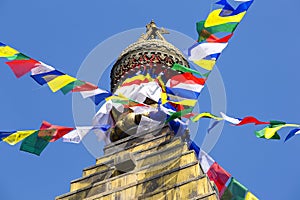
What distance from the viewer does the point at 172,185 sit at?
1270cm

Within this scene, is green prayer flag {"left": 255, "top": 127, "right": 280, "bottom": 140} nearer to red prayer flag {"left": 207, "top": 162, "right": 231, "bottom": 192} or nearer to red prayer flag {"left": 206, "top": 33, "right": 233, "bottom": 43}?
red prayer flag {"left": 207, "top": 162, "right": 231, "bottom": 192}

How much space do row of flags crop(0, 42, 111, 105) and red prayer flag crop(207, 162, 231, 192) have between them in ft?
11.6

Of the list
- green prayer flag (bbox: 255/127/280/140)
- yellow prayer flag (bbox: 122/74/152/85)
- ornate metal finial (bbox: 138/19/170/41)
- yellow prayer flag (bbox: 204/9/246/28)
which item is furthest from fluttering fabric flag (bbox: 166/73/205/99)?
ornate metal finial (bbox: 138/19/170/41)

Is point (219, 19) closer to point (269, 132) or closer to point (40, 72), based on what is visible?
point (269, 132)

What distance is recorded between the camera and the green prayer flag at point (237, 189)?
46.7ft

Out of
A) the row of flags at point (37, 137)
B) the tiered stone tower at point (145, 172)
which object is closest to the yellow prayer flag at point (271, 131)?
the tiered stone tower at point (145, 172)

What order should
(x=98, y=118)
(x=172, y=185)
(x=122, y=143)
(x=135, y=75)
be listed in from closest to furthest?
(x=172, y=185), (x=122, y=143), (x=98, y=118), (x=135, y=75)

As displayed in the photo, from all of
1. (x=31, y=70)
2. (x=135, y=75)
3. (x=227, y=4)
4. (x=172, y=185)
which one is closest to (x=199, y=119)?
(x=172, y=185)

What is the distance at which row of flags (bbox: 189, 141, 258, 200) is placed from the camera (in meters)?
14.3

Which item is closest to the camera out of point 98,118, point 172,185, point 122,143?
point 172,185

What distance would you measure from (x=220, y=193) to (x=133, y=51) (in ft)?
25.2

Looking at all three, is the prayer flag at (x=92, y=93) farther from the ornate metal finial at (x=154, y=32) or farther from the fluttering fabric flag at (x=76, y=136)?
the ornate metal finial at (x=154, y=32)

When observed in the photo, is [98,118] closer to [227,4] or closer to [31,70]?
[31,70]

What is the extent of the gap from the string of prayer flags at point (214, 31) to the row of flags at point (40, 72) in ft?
9.24
